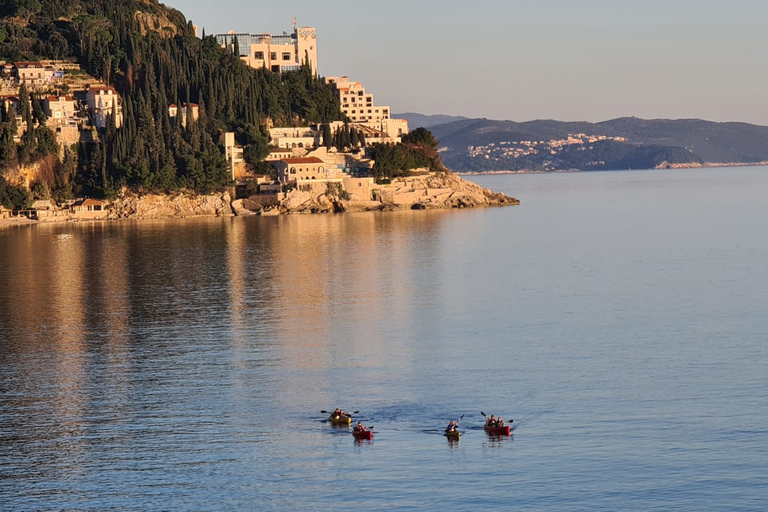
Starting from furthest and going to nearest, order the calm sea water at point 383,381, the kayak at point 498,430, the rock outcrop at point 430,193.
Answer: the rock outcrop at point 430,193, the kayak at point 498,430, the calm sea water at point 383,381

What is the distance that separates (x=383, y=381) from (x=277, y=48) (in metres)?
92.9

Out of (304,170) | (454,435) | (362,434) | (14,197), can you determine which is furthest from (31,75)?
(454,435)

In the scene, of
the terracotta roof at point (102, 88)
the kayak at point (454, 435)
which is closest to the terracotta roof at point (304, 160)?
the terracotta roof at point (102, 88)

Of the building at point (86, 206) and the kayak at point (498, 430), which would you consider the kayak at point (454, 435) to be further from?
the building at point (86, 206)

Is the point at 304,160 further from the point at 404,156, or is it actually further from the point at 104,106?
the point at 104,106

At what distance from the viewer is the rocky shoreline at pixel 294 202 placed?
98.0m

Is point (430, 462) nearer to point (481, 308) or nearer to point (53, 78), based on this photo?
point (481, 308)

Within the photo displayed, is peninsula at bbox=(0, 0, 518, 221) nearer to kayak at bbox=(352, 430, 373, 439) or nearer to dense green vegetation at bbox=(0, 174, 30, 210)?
dense green vegetation at bbox=(0, 174, 30, 210)

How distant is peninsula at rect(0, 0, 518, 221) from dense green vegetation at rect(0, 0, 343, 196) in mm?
130

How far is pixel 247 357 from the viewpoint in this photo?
1355 inches

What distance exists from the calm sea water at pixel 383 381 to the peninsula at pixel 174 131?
33.6 metres

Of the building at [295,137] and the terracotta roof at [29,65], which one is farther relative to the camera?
the building at [295,137]

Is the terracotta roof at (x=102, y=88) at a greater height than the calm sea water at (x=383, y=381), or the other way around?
the terracotta roof at (x=102, y=88)

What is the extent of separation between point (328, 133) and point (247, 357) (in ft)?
242
